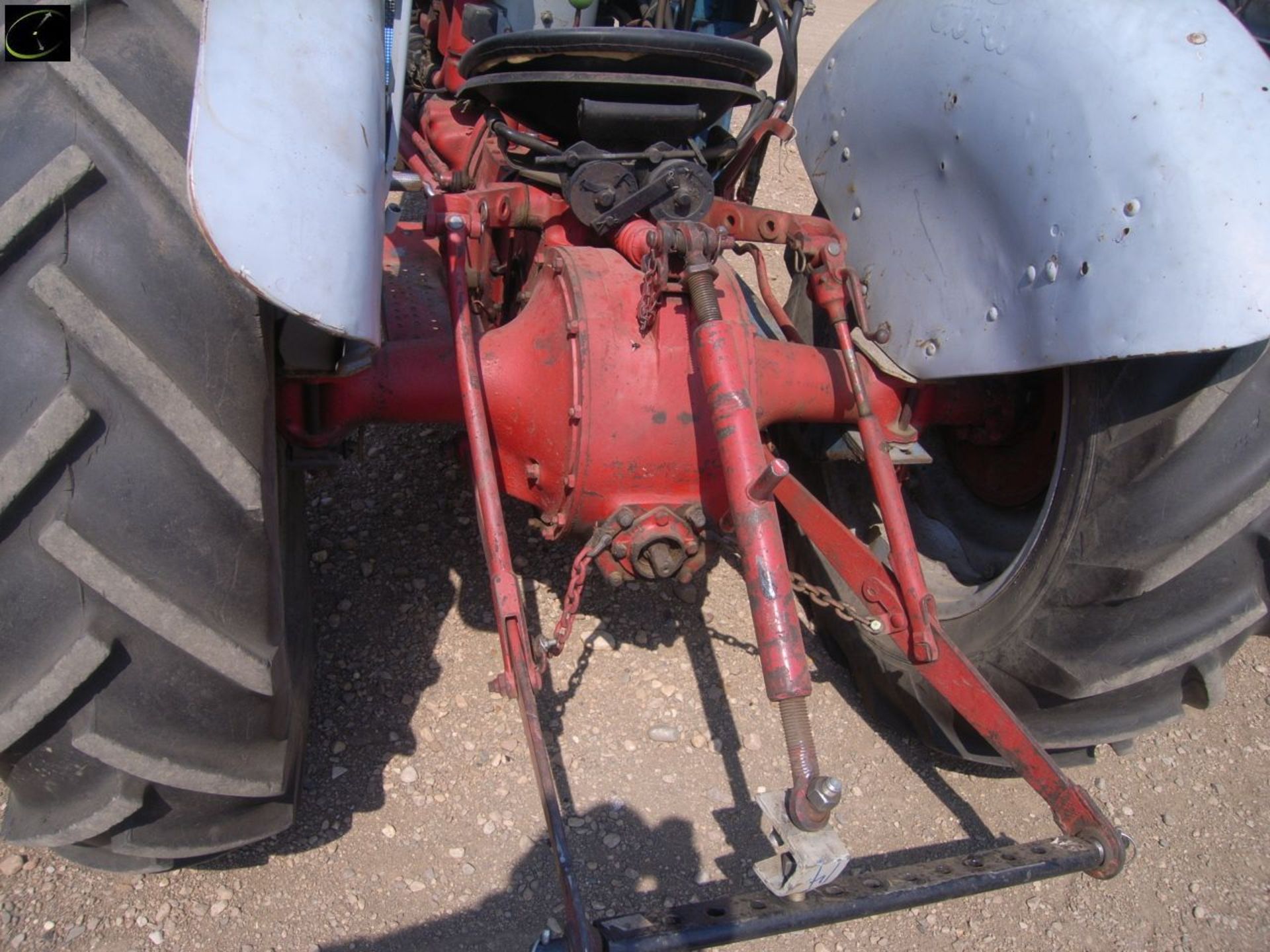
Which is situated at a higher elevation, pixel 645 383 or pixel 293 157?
pixel 293 157

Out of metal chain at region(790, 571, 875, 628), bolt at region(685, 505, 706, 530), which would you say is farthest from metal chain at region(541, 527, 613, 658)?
metal chain at region(790, 571, 875, 628)

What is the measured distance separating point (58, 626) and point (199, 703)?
181 mm

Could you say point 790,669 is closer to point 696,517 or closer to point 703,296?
point 696,517

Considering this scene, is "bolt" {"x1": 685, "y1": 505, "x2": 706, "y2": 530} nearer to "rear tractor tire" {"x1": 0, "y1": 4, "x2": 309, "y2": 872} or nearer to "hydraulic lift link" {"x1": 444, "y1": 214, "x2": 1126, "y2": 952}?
"hydraulic lift link" {"x1": 444, "y1": 214, "x2": 1126, "y2": 952}

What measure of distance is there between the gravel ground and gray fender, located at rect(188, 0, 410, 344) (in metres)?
0.99

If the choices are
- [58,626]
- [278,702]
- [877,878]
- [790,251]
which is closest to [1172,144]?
[790,251]

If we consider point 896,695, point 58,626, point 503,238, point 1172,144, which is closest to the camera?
point 58,626

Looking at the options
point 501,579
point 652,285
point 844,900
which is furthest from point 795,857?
point 652,285

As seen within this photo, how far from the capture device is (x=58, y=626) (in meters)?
1.09

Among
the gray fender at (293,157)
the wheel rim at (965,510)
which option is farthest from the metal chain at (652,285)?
the wheel rim at (965,510)

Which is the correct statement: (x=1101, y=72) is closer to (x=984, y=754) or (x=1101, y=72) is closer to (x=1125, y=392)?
(x=1125, y=392)

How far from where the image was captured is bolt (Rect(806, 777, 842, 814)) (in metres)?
1.17

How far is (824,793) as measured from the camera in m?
1.18

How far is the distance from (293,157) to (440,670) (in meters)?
1.22
